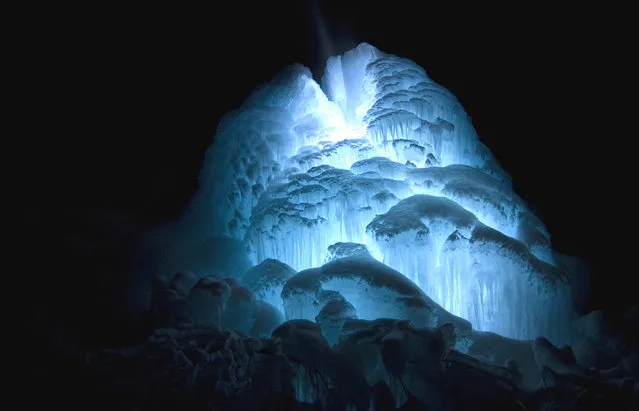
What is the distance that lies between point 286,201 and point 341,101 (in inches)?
166

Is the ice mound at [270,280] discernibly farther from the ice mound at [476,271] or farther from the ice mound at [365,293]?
the ice mound at [476,271]

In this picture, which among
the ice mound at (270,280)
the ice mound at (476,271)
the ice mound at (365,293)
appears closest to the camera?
the ice mound at (365,293)

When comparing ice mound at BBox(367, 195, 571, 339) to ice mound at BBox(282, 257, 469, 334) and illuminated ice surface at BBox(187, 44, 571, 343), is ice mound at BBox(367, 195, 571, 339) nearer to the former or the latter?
illuminated ice surface at BBox(187, 44, 571, 343)

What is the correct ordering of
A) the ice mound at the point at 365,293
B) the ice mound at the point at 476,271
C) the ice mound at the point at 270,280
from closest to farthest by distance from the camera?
the ice mound at the point at 365,293 < the ice mound at the point at 476,271 < the ice mound at the point at 270,280

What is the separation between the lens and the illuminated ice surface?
8.59 m

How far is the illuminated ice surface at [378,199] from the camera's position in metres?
8.59

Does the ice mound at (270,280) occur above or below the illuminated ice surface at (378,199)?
below

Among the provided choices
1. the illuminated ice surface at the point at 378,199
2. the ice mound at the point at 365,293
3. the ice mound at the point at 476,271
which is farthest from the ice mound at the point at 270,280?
the ice mound at the point at 476,271

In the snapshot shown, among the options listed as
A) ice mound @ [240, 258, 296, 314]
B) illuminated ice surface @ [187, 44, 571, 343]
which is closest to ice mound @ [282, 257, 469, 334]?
illuminated ice surface @ [187, 44, 571, 343]

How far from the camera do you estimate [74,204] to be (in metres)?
11.1

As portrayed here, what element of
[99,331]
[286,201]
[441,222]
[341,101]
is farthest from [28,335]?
[341,101]

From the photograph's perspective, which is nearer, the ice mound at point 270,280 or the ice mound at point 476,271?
the ice mound at point 476,271

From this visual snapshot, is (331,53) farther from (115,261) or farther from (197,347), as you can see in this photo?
(197,347)

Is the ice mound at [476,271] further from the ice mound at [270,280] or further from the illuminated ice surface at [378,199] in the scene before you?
the ice mound at [270,280]
